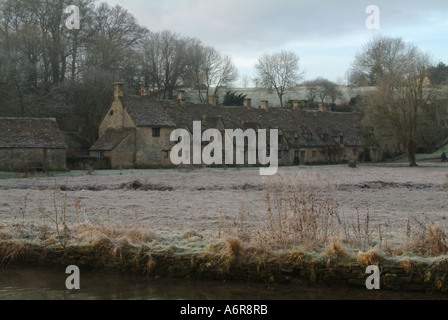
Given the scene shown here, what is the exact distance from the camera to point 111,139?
54.8m

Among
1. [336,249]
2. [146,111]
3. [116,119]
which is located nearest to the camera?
[336,249]

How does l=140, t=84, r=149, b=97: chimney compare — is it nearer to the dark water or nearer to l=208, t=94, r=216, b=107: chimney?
l=208, t=94, r=216, b=107: chimney

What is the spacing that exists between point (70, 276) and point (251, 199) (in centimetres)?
1209

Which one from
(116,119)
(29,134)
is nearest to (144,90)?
(116,119)

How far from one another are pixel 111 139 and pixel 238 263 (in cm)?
4425

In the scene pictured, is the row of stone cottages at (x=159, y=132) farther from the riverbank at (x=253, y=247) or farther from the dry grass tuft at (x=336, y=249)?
the dry grass tuft at (x=336, y=249)

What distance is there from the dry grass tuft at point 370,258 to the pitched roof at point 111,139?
141 ft

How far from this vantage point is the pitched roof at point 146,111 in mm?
56125

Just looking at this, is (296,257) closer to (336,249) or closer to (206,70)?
(336,249)

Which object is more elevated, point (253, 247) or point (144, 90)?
point (144, 90)

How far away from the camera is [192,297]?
37.1ft

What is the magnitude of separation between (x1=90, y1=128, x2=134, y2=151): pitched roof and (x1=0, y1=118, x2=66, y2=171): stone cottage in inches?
243

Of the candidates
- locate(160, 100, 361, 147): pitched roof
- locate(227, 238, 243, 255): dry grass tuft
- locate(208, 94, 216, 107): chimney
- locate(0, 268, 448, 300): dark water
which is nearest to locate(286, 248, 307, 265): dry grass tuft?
locate(0, 268, 448, 300): dark water
